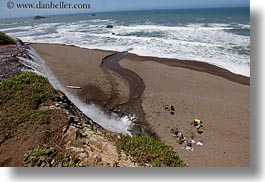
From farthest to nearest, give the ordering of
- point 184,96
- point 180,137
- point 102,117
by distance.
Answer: point 184,96 → point 102,117 → point 180,137

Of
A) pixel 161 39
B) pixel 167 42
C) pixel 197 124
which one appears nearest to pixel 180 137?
pixel 197 124

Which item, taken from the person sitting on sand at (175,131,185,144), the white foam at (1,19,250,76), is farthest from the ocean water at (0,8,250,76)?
the person sitting on sand at (175,131,185,144)

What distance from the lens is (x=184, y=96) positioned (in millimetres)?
7559

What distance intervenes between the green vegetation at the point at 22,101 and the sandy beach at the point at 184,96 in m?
2.62

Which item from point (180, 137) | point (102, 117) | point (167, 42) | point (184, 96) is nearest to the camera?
point (180, 137)

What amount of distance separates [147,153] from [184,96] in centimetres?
413

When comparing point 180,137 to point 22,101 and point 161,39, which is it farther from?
point 161,39

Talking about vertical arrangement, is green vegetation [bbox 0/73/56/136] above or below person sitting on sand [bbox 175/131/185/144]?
above

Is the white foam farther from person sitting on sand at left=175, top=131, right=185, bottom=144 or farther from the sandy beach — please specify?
person sitting on sand at left=175, top=131, right=185, bottom=144

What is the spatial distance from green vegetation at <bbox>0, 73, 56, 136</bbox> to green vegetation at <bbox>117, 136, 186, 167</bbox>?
3.90 ft

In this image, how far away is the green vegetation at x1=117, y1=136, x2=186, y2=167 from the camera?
3.55 metres

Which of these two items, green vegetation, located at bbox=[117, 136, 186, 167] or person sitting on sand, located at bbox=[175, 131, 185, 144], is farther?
person sitting on sand, located at bbox=[175, 131, 185, 144]

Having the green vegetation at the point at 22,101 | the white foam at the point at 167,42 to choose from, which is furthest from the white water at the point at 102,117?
the white foam at the point at 167,42

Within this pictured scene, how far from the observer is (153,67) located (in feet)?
34.9
